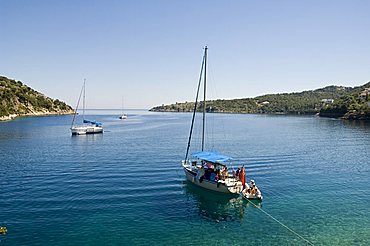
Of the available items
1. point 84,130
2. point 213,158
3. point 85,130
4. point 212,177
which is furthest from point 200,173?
point 85,130

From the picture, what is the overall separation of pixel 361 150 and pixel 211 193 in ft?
138

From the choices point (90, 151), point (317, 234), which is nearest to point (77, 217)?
point (317, 234)

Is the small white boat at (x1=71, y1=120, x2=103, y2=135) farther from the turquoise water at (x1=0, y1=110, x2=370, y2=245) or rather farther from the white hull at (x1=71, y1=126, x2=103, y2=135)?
the turquoise water at (x1=0, y1=110, x2=370, y2=245)

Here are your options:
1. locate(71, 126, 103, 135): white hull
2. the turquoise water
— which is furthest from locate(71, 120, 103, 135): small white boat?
the turquoise water

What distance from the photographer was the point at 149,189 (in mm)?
32219

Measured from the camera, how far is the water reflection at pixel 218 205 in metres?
25.7

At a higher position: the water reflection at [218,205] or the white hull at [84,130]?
the white hull at [84,130]

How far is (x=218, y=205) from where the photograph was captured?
28531 millimetres

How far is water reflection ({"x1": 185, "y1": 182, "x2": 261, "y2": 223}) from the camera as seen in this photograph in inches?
1013

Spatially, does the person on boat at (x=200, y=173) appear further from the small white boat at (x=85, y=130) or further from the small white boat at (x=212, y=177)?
the small white boat at (x=85, y=130)

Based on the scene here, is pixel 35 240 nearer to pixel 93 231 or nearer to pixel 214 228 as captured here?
pixel 93 231

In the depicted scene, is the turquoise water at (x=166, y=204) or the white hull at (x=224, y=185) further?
the white hull at (x=224, y=185)

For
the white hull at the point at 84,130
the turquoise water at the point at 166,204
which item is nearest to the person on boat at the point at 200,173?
the turquoise water at the point at 166,204

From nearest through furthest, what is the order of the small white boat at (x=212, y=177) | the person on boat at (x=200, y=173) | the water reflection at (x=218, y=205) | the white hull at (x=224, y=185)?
the water reflection at (x=218, y=205) < the white hull at (x=224, y=185) < the small white boat at (x=212, y=177) < the person on boat at (x=200, y=173)
